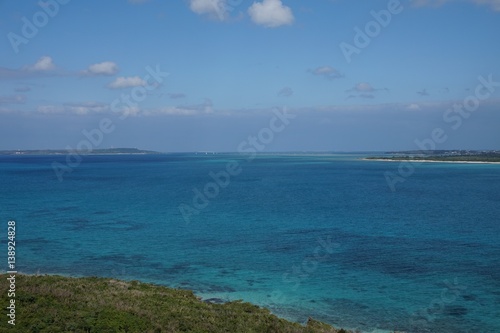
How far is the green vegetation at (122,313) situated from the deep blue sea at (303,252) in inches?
158

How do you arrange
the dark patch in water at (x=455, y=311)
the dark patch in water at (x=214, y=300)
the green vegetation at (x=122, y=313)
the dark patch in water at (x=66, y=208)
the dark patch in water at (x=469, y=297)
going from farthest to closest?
the dark patch in water at (x=66, y=208) → the dark patch in water at (x=469, y=297) → the dark patch in water at (x=214, y=300) → the dark patch in water at (x=455, y=311) → the green vegetation at (x=122, y=313)

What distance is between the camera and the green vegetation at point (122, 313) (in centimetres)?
1780

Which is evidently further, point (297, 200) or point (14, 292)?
point (297, 200)

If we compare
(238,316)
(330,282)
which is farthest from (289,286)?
(238,316)

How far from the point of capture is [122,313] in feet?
63.4

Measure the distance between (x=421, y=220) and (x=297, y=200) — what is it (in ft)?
80.5

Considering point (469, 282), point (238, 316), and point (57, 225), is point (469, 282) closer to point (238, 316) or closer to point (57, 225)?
point (238, 316)

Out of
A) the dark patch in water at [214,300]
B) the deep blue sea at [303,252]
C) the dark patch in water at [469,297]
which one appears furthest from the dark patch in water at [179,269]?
the dark patch in water at [469,297]

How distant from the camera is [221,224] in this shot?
173 feet

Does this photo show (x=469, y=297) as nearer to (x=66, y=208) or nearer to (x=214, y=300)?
(x=214, y=300)

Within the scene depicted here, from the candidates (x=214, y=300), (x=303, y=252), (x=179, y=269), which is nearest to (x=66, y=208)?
(x=179, y=269)

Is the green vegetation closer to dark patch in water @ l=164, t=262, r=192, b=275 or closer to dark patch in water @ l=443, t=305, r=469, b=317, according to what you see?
dark patch in water @ l=164, t=262, r=192, b=275

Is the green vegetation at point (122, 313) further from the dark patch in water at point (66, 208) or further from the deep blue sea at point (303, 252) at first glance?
the dark patch in water at point (66, 208)

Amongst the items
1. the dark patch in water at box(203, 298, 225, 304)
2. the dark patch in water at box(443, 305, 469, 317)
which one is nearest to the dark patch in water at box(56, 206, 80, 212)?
the dark patch in water at box(203, 298, 225, 304)
